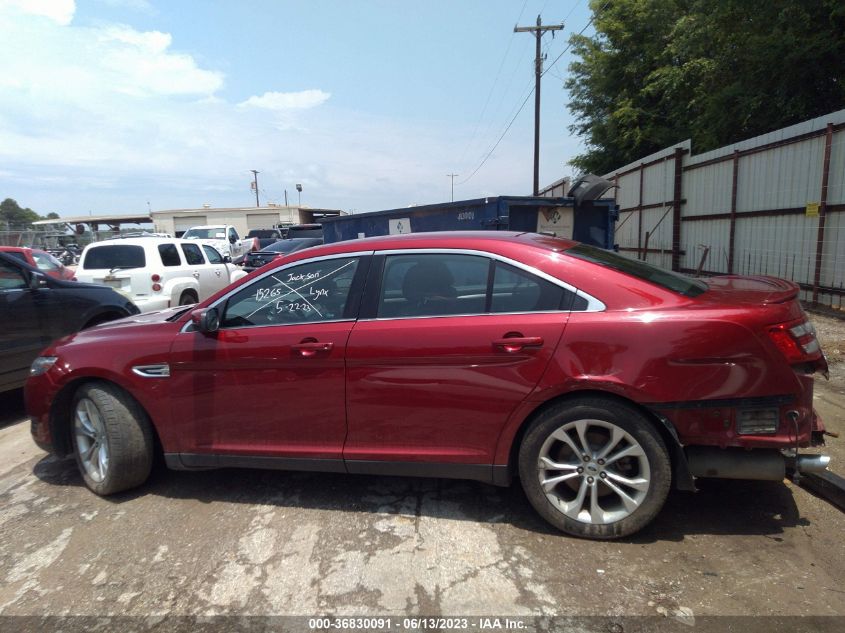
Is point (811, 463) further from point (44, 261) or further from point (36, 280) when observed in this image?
point (44, 261)

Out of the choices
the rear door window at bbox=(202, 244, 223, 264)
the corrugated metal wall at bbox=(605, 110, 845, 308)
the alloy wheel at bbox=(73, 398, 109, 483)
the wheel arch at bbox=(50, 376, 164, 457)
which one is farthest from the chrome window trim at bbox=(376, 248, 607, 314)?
the rear door window at bbox=(202, 244, 223, 264)

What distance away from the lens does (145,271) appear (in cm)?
962

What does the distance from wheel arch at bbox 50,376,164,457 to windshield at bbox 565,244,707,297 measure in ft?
9.71

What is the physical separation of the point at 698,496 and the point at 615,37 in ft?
76.2

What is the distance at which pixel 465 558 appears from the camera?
2975 millimetres

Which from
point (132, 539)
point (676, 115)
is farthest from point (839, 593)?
point (676, 115)

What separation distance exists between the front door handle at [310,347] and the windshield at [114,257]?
761 cm

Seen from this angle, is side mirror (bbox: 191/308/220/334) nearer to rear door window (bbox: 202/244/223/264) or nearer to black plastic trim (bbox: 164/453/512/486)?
black plastic trim (bbox: 164/453/512/486)

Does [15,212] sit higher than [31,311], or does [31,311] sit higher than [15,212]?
[15,212]

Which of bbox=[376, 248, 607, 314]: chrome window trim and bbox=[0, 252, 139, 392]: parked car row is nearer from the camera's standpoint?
bbox=[376, 248, 607, 314]: chrome window trim

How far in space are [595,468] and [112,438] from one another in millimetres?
2999

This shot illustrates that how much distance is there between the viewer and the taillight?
2783 mm

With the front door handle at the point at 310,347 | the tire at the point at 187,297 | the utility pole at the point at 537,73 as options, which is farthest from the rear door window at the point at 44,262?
the utility pole at the point at 537,73

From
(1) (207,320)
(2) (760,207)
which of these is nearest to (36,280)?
(1) (207,320)
